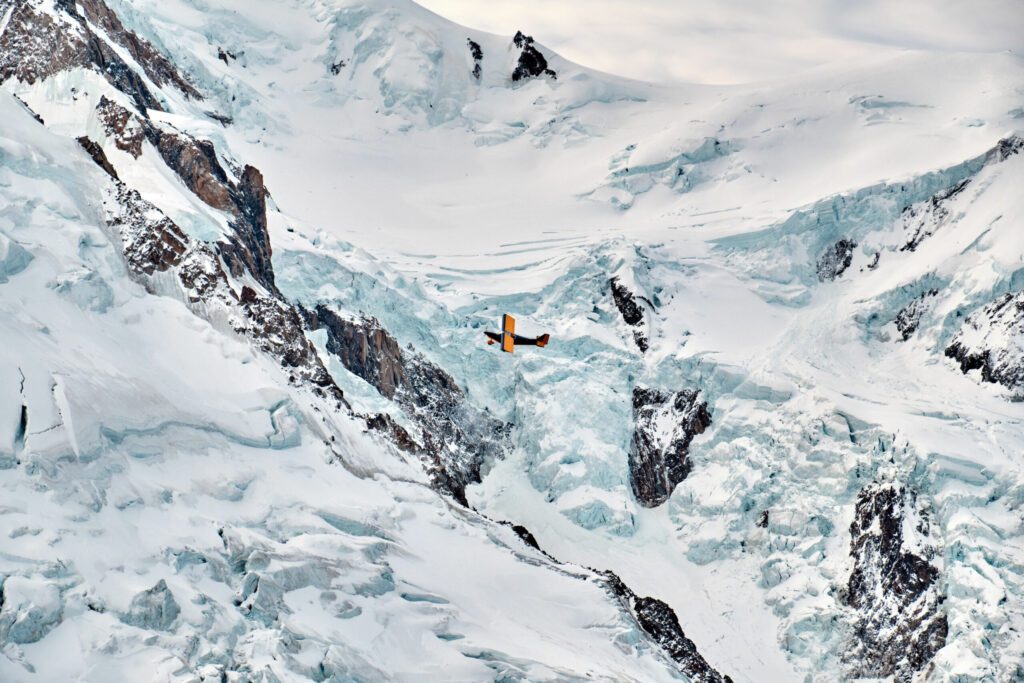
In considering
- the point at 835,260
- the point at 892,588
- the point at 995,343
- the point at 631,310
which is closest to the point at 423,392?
the point at 631,310

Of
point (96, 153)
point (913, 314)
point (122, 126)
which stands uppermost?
point (122, 126)

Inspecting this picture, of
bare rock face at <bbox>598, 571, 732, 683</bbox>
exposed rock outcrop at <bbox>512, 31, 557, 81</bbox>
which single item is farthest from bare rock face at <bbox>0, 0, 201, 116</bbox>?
exposed rock outcrop at <bbox>512, 31, 557, 81</bbox>

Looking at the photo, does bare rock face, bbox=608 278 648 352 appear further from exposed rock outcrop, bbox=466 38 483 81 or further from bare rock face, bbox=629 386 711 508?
exposed rock outcrop, bbox=466 38 483 81

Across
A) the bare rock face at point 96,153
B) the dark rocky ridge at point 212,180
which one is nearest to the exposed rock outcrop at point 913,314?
the dark rocky ridge at point 212,180

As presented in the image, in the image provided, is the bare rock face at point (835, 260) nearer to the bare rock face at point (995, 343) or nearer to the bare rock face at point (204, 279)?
the bare rock face at point (995, 343)

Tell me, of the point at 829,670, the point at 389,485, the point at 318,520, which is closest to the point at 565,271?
the point at 829,670

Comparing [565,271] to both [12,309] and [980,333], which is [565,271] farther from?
[12,309]

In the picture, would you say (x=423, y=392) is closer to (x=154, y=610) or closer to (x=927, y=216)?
(x=927, y=216)
